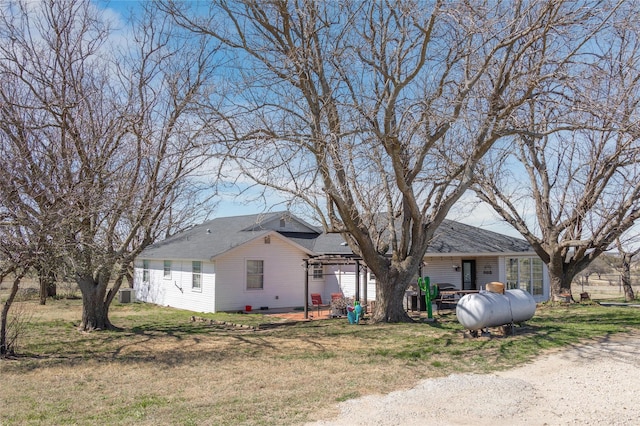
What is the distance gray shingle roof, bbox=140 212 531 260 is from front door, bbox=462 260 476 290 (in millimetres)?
1030

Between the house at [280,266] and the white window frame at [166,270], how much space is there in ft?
0.15

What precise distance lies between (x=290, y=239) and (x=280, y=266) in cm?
127

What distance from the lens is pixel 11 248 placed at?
8.98 metres

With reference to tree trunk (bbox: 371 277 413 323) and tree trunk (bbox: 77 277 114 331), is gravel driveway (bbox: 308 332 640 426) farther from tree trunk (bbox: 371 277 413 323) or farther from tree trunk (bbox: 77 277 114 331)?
tree trunk (bbox: 77 277 114 331)

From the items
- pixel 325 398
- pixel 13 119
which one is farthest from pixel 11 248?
pixel 325 398

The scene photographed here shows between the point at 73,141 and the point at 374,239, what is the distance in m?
9.08

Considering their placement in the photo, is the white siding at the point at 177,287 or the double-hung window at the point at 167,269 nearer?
the white siding at the point at 177,287

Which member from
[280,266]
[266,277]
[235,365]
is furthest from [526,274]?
[235,365]

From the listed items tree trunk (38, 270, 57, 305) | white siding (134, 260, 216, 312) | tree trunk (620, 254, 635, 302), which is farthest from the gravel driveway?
tree trunk (620, 254, 635, 302)

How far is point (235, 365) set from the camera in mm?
10336

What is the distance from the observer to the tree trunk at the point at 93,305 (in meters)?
15.5

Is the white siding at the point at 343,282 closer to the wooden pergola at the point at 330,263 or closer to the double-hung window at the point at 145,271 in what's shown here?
the wooden pergola at the point at 330,263

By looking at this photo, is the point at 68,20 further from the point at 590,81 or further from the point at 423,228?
the point at 590,81

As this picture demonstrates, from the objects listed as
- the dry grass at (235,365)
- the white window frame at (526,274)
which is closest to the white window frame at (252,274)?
the dry grass at (235,365)
